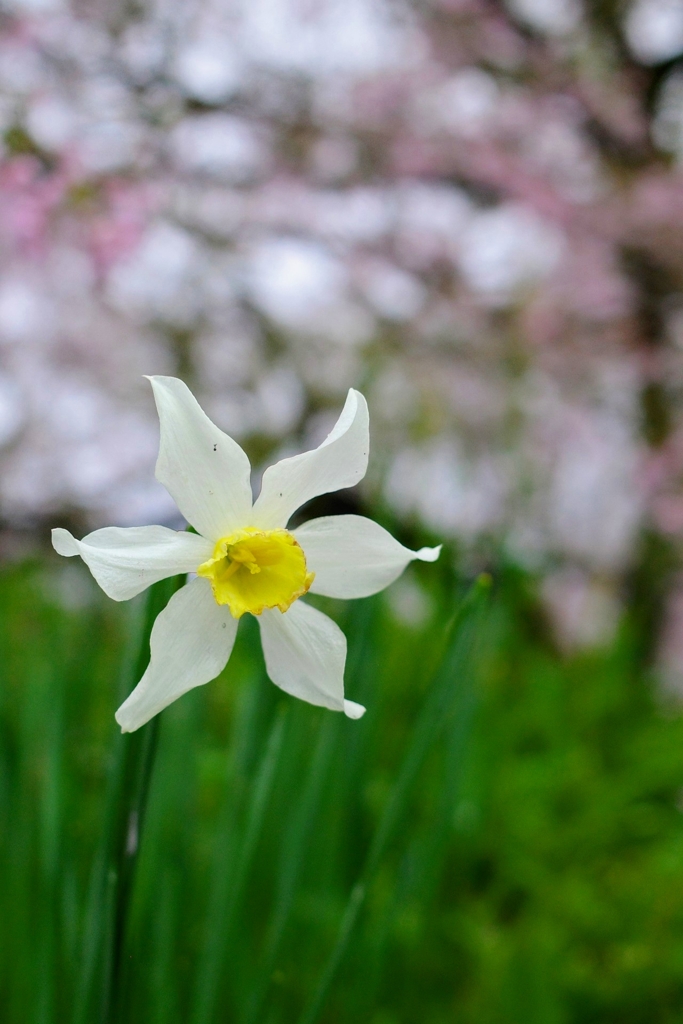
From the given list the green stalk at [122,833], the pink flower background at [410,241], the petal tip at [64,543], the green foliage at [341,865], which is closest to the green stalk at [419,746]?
the green foliage at [341,865]

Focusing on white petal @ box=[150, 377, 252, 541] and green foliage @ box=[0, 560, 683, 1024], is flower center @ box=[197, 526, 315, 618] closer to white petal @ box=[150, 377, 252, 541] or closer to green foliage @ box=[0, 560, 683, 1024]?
white petal @ box=[150, 377, 252, 541]

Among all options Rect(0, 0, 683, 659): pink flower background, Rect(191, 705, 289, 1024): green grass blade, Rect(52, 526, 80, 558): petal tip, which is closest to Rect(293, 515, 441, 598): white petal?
Rect(52, 526, 80, 558): petal tip

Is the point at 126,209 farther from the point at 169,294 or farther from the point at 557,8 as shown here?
the point at 557,8

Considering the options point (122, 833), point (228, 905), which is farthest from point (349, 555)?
point (228, 905)

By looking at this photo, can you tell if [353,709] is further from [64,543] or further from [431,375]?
[431,375]

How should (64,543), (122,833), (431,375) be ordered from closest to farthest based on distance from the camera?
1. (64,543)
2. (122,833)
3. (431,375)

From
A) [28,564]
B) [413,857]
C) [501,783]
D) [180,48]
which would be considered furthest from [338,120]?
[413,857]
